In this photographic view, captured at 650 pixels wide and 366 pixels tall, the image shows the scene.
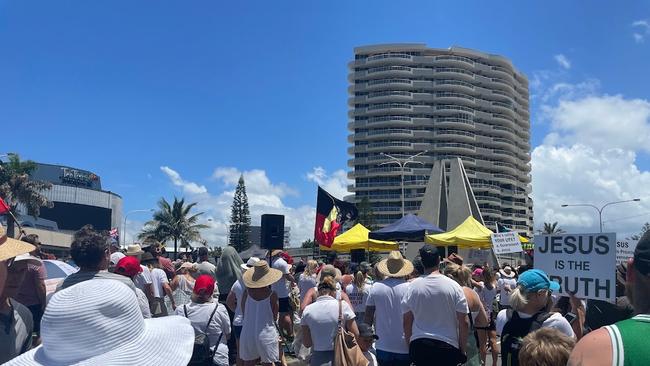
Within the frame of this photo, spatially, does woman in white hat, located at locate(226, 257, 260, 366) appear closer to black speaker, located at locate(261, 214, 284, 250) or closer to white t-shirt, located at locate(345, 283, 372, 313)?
white t-shirt, located at locate(345, 283, 372, 313)

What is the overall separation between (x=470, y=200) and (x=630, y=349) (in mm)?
41397

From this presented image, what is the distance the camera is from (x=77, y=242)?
434 cm

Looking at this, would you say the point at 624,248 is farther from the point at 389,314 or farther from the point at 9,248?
the point at 9,248

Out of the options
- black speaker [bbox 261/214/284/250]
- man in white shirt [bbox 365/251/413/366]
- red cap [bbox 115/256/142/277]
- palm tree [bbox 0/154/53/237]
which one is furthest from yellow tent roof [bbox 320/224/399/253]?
palm tree [bbox 0/154/53/237]

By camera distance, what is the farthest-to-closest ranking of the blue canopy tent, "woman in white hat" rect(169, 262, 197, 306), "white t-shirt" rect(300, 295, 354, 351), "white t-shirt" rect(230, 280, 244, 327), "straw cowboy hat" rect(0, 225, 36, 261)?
the blue canopy tent
"woman in white hat" rect(169, 262, 197, 306)
"white t-shirt" rect(230, 280, 244, 327)
"white t-shirt" rect(300, 295, 354, 351)
"straw cowboy hat" rect(0, 225, 36, 261)

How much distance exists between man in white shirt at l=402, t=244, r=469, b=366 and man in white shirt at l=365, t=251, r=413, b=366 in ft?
2.48

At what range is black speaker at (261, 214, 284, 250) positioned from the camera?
11219 millimetres

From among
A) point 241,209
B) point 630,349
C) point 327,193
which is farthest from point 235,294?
point 241,209

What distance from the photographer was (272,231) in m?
11.5

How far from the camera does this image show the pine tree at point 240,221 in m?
74.6

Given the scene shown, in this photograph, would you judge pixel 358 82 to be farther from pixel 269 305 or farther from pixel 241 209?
pixel 269 305

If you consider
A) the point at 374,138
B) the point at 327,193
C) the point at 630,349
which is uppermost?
the point at 374,138

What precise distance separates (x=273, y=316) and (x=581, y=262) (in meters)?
3.52

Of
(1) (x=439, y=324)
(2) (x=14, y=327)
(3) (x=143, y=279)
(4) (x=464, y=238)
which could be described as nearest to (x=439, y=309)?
(1) (x=439, y=324)
